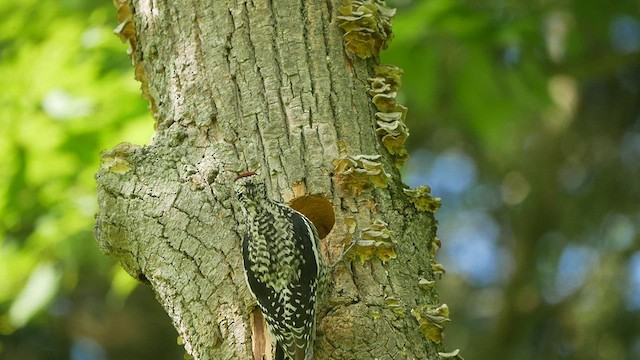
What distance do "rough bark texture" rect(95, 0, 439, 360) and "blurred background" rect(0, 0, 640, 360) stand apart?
4.98 feet

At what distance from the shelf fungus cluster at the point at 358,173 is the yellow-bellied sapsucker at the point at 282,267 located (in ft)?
0.71

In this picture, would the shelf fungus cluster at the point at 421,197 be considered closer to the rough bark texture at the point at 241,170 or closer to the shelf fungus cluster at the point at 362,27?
the rough bark texture at the point at 241,170

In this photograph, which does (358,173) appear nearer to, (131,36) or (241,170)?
(241,170)

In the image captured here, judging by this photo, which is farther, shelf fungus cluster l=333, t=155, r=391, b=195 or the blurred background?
the blurred background

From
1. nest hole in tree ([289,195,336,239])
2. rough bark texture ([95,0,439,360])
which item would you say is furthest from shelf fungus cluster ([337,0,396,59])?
nest hole in tree ([289,195,336,239])

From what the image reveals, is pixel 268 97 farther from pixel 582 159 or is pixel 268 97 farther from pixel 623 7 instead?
pixel 582 159

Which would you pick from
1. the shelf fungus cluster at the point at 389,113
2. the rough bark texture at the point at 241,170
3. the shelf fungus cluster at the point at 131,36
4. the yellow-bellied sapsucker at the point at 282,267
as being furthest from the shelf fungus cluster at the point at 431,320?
the shelf fungus cluster at the point at 131,36

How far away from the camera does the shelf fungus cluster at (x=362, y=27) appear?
379 centimetres

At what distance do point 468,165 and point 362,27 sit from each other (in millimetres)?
5184

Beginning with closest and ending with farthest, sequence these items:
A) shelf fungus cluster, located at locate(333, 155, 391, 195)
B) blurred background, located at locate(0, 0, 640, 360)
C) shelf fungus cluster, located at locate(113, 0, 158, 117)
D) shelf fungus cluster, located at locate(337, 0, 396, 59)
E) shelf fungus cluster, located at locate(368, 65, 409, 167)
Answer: shelf fungus cluster, located at locate(333, 155, 391, 195), shelf fungus cluster, located at locate(368, 65, 409, 167), shelf fungus cluster, located at locate(337, 0, 396, 59), shelf fungus cluster, located at locate(113, 0, 158, 117), blurred background, located at locate(0, 0, 640, 360)

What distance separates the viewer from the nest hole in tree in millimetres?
3516

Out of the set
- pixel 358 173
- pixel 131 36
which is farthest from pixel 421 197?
pixel 131 36

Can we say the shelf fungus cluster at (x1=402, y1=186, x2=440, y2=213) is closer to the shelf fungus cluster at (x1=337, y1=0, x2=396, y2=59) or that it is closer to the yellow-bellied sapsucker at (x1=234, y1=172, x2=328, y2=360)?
the yellow-bellied sapsucker at (x1=234, y1=172, x2=328, y2=360)

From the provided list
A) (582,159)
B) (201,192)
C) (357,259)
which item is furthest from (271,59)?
(582,159)
